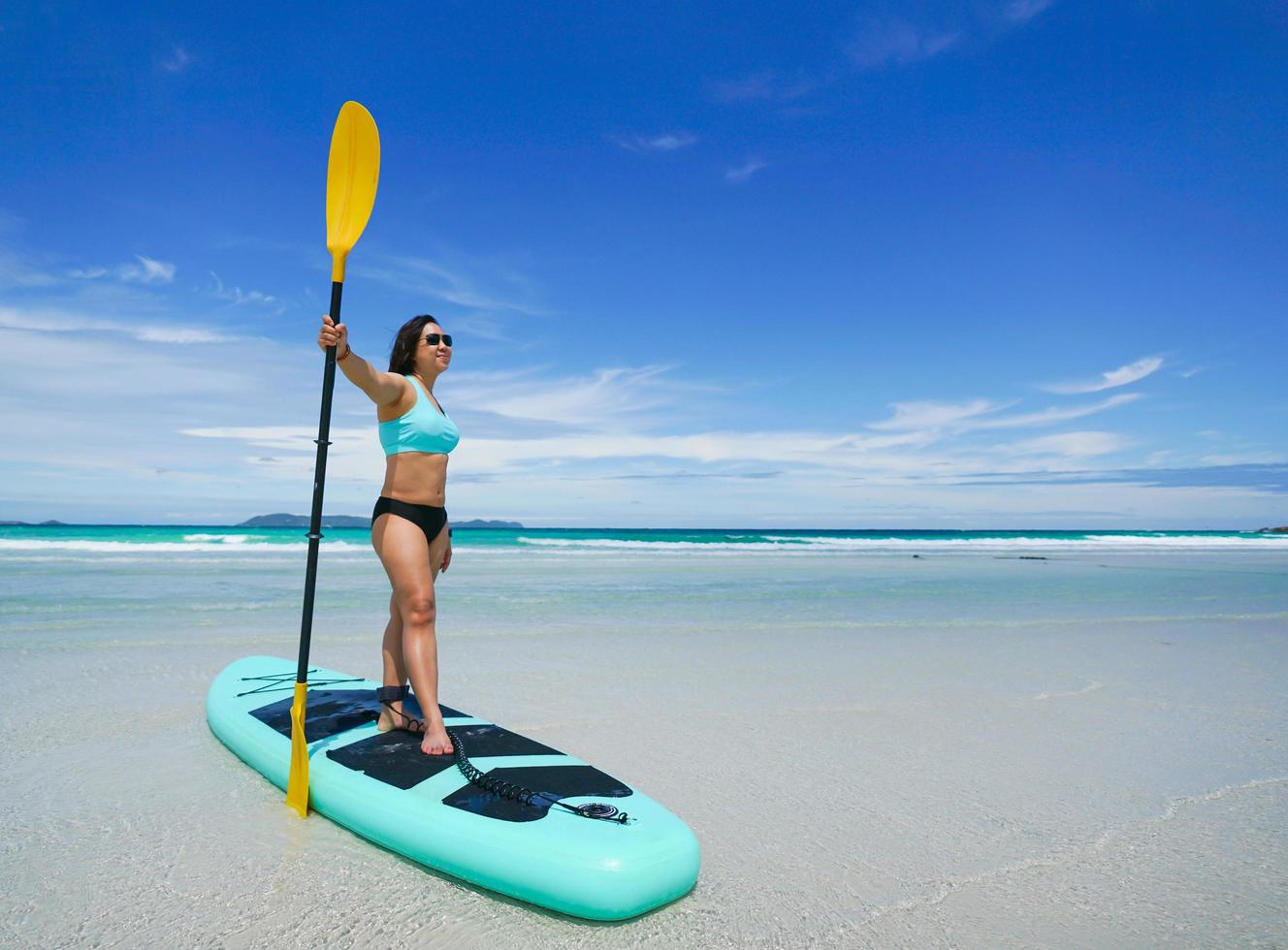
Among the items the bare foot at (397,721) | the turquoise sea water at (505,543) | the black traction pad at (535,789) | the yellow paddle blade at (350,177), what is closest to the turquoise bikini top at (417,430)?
the yellow paddle blade at (350,177)

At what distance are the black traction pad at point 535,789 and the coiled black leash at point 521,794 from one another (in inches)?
0.7

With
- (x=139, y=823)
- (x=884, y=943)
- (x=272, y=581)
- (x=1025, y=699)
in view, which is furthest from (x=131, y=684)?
(x=272, y=581)

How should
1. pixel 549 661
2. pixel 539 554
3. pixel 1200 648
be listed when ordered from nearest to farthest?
1. pixel 549 661
2. pixel 1200 648
3. pixel 539 554

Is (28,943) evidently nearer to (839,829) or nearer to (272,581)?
(839,829)

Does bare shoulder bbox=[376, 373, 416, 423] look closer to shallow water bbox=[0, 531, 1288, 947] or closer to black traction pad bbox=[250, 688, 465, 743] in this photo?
black traction pad bbox=[250, 688, 465, 743]

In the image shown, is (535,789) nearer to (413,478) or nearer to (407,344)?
(413,478)

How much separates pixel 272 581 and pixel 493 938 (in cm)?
1239

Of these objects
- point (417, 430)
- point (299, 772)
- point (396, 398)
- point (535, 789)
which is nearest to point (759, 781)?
point (535, 789)

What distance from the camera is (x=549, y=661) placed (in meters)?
6.28

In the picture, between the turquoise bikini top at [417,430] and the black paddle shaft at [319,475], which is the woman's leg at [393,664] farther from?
the turquoise bikini top at [417,430]

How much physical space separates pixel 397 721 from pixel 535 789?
1044 millimetres

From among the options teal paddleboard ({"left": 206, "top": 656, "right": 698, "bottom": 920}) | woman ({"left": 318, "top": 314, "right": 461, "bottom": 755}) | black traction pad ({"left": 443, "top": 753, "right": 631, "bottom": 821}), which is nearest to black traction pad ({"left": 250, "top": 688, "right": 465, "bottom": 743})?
teal paddleboard ({"left": 206, "top": 656, "right": 698, "bottom": 920})

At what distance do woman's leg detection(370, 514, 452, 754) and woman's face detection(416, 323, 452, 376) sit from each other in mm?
694

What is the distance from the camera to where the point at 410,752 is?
3.15 metres
